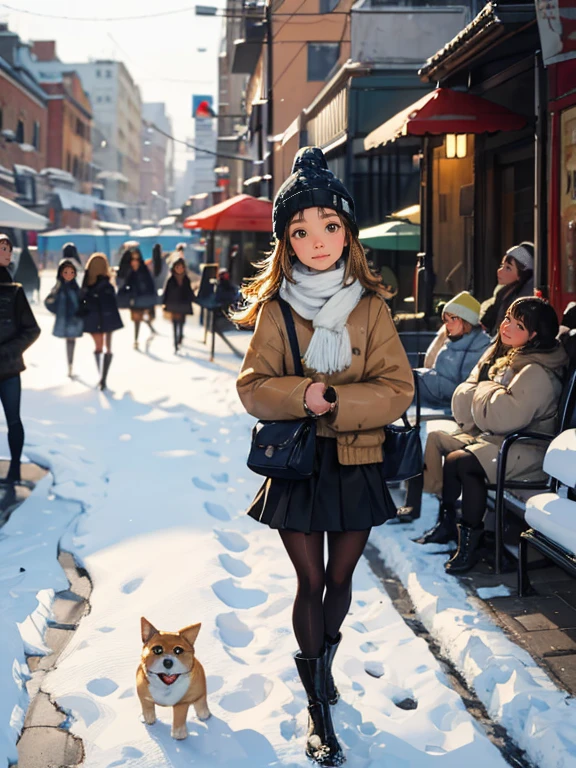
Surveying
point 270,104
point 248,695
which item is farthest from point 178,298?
point 270,104

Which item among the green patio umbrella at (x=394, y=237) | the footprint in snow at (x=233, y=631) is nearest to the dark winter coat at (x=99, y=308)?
the green patio umbrella at (x=394, y=237)

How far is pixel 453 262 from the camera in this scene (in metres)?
14.4

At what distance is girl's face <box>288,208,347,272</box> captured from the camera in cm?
328

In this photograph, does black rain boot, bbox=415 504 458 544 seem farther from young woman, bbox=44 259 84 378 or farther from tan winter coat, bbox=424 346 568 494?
young woman, bbox=44 259 84 378

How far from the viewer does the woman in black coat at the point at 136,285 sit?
58.4ft

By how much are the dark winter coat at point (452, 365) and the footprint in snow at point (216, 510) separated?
5.27 ft

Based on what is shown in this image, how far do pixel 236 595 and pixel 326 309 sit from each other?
224cm

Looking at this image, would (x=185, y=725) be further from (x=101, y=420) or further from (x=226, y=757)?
(x=101, y=420)

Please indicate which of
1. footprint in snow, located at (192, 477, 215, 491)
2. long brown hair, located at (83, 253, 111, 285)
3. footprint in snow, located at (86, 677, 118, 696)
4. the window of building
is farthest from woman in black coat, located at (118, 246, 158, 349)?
the window of building

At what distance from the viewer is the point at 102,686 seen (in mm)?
3896

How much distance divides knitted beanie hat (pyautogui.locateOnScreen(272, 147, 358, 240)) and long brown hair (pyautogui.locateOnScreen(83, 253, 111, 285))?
10189 mm

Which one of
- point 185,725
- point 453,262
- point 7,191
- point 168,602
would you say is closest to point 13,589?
point 168,602

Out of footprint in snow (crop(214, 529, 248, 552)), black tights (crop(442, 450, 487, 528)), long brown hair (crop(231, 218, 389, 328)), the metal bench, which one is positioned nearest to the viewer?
long brown hair (crop(231, 218, 389, 328))

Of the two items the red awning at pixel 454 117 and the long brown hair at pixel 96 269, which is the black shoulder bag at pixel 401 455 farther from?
the long brown hair at pixel 96 269
